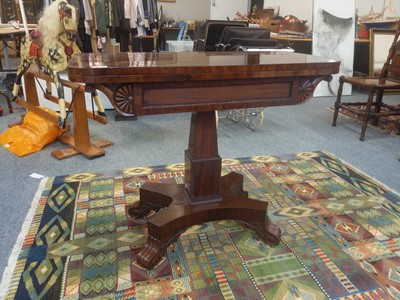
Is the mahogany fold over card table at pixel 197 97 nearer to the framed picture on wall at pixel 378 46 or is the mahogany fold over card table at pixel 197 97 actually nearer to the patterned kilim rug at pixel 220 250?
the patterned kilim rug at pixel 220 250

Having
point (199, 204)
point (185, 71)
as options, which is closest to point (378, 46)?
point (199, 204)

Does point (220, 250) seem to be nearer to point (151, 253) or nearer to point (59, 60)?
point (151, 253)

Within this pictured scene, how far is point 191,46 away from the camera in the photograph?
396 centimetres

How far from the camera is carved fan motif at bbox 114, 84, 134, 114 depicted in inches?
42.4

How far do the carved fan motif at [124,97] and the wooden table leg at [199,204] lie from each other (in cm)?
35

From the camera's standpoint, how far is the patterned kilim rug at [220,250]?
4.16 feet

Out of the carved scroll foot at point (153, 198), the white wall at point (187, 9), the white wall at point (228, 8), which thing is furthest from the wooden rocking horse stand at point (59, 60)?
the white wall at point (228, 8)

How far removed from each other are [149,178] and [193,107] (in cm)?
105

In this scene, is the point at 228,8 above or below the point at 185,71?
above

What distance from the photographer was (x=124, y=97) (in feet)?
3.58

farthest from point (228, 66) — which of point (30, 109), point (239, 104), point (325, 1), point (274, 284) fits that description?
point (325, 1)

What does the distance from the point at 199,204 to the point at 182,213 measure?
0.32ft

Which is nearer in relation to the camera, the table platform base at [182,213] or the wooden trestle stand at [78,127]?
the table platform base at [182,213]

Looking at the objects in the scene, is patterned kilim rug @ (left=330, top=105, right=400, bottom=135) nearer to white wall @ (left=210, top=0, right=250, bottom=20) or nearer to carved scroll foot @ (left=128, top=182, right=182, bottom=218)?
carved scroll foot @ (left=128, top=182, right=182, bottom=218)
